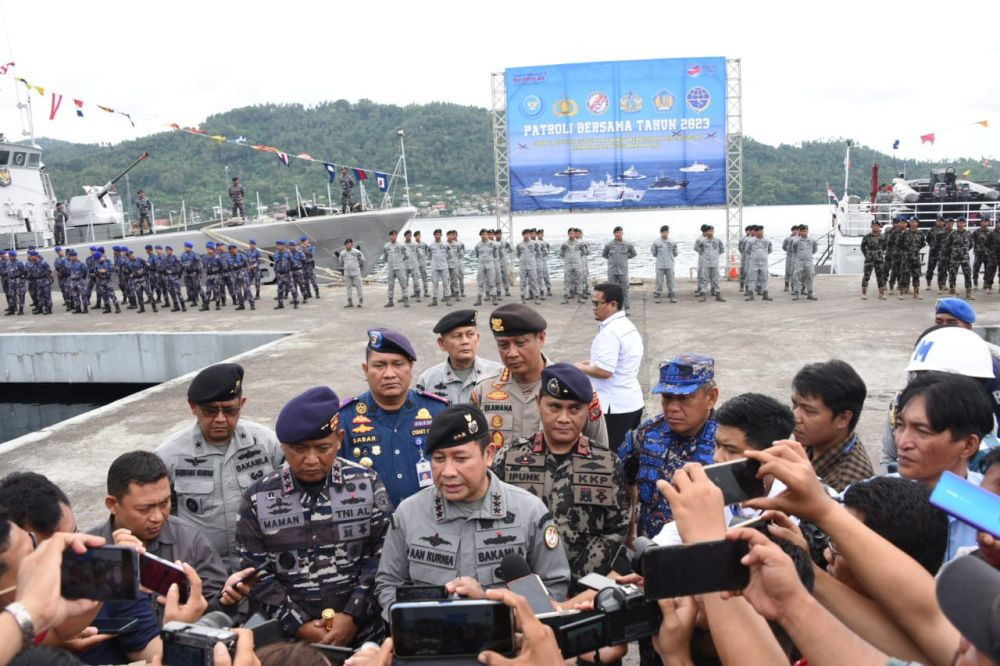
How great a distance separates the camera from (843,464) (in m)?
2.42

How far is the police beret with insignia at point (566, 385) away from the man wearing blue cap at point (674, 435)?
24 cm

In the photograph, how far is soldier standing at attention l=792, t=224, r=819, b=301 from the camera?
41.8 feet

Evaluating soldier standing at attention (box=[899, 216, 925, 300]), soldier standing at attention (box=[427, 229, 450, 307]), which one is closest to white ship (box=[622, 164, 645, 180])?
soldier standing at attention (box=[427, 229, 450, 307])

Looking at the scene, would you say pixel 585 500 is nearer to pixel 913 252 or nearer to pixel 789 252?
pixel 913 252

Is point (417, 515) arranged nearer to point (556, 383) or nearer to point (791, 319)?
point (556, 383)

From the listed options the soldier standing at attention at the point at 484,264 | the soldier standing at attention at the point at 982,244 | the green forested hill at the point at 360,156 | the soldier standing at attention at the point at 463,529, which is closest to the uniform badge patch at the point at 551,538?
the soldier standing at attention at the point at 463,529

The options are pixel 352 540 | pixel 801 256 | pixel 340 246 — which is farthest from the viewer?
pixel 340 246

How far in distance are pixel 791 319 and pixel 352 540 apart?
32.7 ft

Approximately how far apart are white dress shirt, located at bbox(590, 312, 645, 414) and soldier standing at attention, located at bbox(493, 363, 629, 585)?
4.44 feet

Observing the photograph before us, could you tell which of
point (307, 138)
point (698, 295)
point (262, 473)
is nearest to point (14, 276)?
point (698, 295)

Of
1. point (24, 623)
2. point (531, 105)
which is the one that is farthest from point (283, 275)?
point (24, 623)

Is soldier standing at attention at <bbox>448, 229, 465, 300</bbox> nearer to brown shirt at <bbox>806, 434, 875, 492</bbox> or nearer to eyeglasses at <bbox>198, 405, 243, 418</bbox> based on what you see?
eyeglasses at <bbox>198, 405, 243, 418</bbox>

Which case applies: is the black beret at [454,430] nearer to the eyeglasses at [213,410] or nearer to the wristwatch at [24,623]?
the wristwatch at [24,623]

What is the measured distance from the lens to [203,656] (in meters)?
1.42
